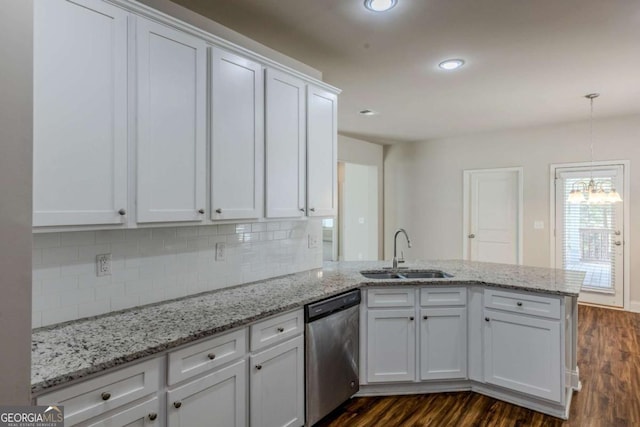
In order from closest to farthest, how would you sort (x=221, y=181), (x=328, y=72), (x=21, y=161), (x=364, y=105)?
(x=21, y=161) → (x=221, y=181) → (x=328, y=72) → (x=364, y=105)

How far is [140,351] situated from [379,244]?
610 cm

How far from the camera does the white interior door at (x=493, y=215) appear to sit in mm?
5938

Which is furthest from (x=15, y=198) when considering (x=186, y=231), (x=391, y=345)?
(x=391, y=345)

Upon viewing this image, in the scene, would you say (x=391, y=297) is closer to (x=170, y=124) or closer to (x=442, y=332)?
(x=442, y=332)

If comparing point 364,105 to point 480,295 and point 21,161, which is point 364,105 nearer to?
point 480,295

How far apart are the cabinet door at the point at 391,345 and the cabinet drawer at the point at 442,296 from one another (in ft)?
0.46

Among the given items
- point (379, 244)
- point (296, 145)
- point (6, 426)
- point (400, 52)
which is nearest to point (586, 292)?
point (379, 244)

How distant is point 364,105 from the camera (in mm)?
4543

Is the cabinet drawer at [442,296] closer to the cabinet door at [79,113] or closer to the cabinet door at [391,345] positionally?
the cabinet door at [391,345]

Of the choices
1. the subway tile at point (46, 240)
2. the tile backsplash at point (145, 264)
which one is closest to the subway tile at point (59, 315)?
the tile backsplash at point (145, 264)

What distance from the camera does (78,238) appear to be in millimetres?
1819

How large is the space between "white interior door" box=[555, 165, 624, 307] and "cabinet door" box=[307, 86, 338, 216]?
424cm

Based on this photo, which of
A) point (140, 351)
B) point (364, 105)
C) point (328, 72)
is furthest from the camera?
point (364, 105)

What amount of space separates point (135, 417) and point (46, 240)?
915 mm
